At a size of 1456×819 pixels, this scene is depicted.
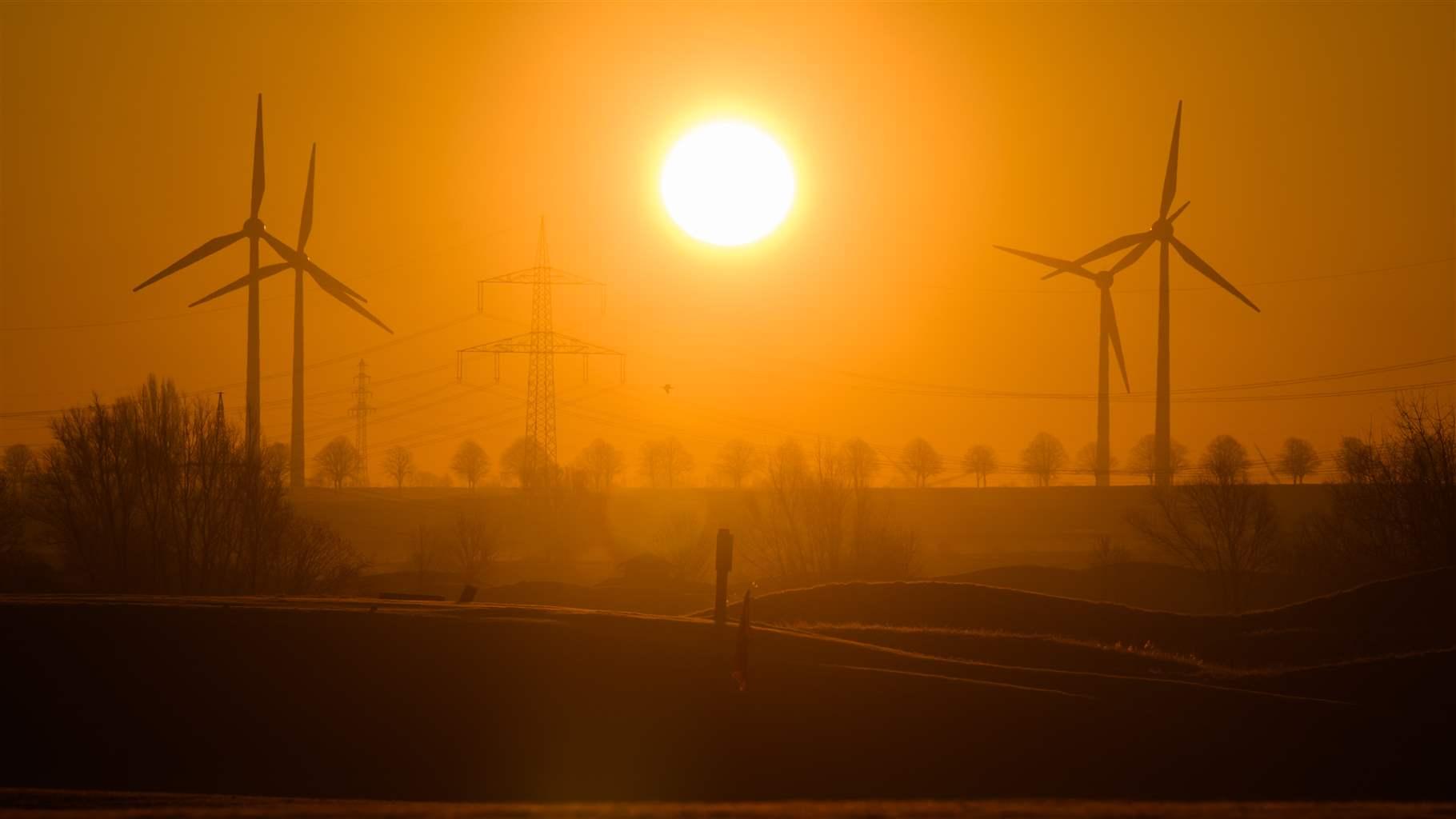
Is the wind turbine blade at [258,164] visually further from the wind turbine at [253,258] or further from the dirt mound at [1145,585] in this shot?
the dirt mound at [1145,585]

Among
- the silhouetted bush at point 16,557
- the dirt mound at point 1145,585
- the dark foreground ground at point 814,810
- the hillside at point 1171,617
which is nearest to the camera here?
the dark foreground ground at point 814,810

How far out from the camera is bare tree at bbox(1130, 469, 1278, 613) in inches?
3327

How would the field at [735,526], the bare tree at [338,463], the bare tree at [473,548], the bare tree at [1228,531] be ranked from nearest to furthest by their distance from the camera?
the bare tree at [1228,531], the bare tree at [473,548], the field at [735,526], the bare tree at [338,463]

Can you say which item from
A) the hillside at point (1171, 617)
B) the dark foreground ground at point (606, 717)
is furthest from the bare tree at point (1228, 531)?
the dark foreground ground at point (606, 717)

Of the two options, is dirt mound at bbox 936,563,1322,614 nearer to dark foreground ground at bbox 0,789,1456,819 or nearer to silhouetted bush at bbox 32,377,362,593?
silhouetted bush at bbox 32,377,362,593

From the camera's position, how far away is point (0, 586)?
6212 cm

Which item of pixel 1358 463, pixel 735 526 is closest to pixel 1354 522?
pixel 1358 463

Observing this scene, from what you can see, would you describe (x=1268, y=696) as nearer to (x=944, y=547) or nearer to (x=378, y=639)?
(x=378, y=639)

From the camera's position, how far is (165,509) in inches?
2778

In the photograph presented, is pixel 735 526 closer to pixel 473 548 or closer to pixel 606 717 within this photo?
pixel 473 548

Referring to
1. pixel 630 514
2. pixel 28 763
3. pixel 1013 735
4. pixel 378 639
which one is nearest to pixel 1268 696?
pixel 1013 735

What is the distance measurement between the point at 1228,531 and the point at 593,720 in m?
71.7

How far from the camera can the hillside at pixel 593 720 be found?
25297 mm

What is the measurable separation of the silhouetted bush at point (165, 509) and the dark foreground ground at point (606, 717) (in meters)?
37.7
